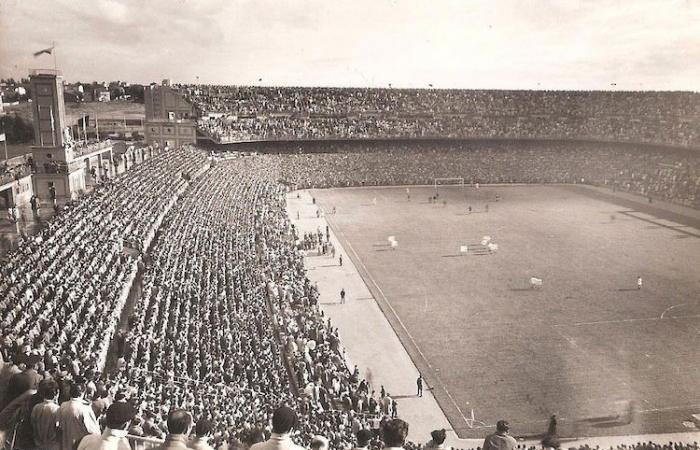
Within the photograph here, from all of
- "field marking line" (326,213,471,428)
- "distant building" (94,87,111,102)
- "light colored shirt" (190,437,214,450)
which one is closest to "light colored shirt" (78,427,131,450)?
"light colored shirt" (190,437,214,450)

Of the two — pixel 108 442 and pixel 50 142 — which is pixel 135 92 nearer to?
pixel 50 142

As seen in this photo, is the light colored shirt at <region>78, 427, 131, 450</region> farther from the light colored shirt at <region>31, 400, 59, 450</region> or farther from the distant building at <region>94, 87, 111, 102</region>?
the distant building at <region>94, 87, 111, 102</region>

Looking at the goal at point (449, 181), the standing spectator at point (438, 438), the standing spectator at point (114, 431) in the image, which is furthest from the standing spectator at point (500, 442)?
the goal at point (449, 181)

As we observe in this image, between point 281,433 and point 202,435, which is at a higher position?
point 281,433

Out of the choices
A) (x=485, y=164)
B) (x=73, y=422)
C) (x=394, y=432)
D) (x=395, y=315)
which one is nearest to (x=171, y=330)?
(x=395, y=315)

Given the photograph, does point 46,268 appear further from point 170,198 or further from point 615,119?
point 615,119
